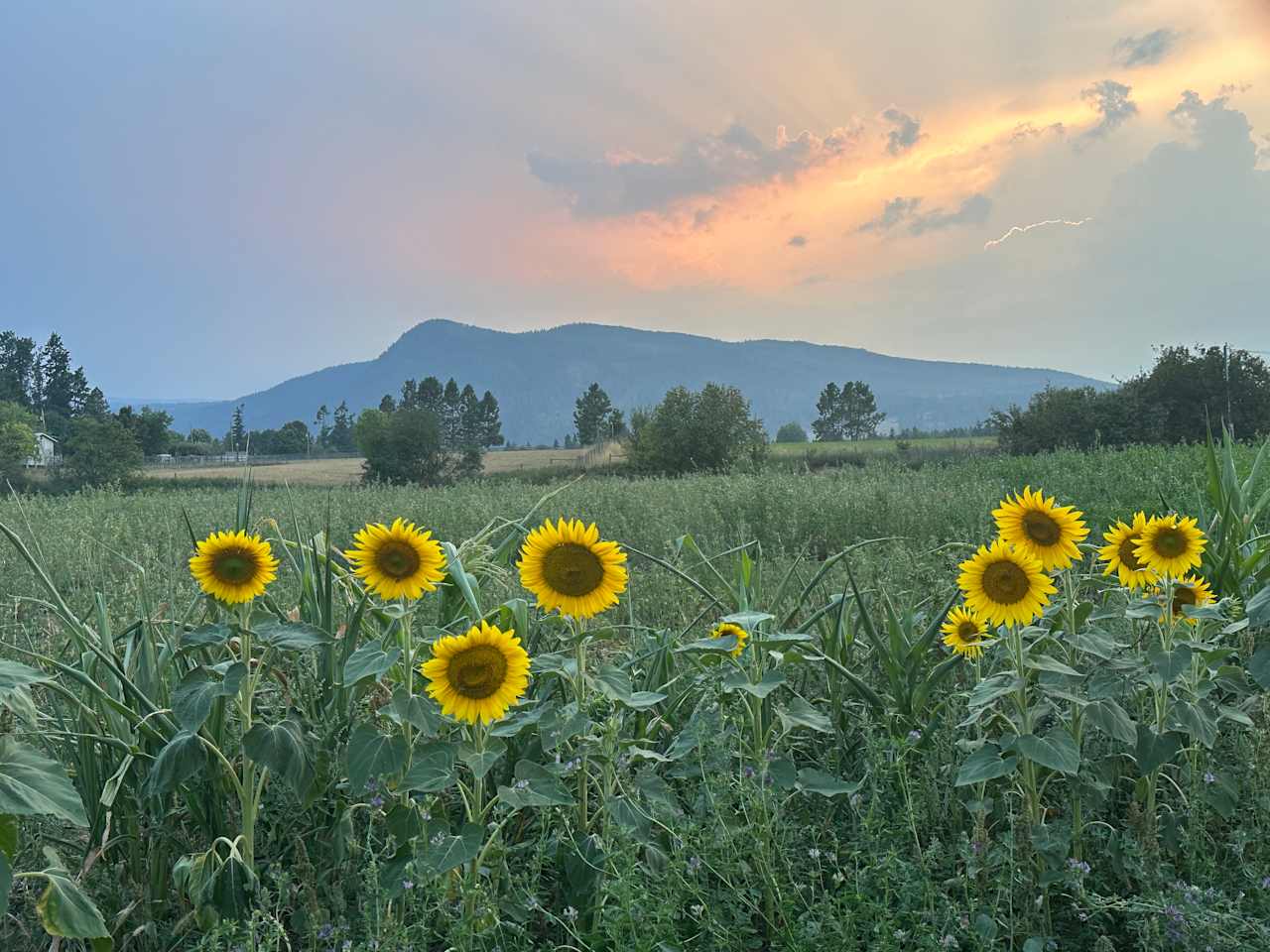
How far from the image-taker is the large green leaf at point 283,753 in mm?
1925

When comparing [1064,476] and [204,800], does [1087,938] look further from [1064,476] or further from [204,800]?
[1064,476]

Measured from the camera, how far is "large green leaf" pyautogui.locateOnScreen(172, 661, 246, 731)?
6.40 feet

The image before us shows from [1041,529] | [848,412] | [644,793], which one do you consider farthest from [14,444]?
[848,412]

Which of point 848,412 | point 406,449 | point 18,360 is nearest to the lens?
point 406,449

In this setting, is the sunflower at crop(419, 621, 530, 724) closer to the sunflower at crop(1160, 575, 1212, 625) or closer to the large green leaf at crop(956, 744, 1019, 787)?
the large green leaf at crop(956, 744, 1019, 787)

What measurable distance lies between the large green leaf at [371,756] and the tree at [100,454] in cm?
4386

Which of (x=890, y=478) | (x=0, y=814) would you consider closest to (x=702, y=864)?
(x=0, y=814)

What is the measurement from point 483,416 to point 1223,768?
11182cm

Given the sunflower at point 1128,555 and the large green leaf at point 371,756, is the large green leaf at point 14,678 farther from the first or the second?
the sunflower at point 1128,555

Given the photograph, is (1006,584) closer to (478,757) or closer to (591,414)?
(478,757)

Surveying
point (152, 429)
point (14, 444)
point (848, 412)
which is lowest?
point (14, 444)

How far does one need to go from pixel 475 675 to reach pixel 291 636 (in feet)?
1.59

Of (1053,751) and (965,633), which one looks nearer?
(1053,751)

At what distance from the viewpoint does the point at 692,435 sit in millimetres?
36375
